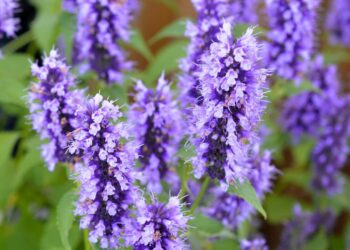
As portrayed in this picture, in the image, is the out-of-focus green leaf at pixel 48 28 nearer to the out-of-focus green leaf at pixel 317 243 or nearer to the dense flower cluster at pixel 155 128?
the dense flower cluster at pixel 155 128

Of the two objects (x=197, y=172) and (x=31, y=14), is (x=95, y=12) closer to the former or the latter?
(x=197, y=172)

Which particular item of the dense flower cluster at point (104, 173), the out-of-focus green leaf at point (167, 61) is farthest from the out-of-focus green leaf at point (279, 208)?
the dense flower cluster at point (104, 173)

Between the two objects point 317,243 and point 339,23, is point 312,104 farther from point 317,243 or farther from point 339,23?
point 339,23

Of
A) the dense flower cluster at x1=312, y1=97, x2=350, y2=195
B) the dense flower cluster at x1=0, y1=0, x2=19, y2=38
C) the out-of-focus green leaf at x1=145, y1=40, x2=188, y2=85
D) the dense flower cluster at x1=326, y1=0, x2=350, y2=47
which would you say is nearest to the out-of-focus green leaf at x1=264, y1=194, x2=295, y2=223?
the dense flower cluster at x1=312, y1=97, x2=350, y2=195

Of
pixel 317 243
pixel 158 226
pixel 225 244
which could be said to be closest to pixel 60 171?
pixel 225 244

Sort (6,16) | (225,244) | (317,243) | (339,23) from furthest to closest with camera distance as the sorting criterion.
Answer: (339,23) → (317,243) → (225,244) → (6,16)

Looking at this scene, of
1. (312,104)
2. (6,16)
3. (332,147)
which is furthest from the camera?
(312,104)
